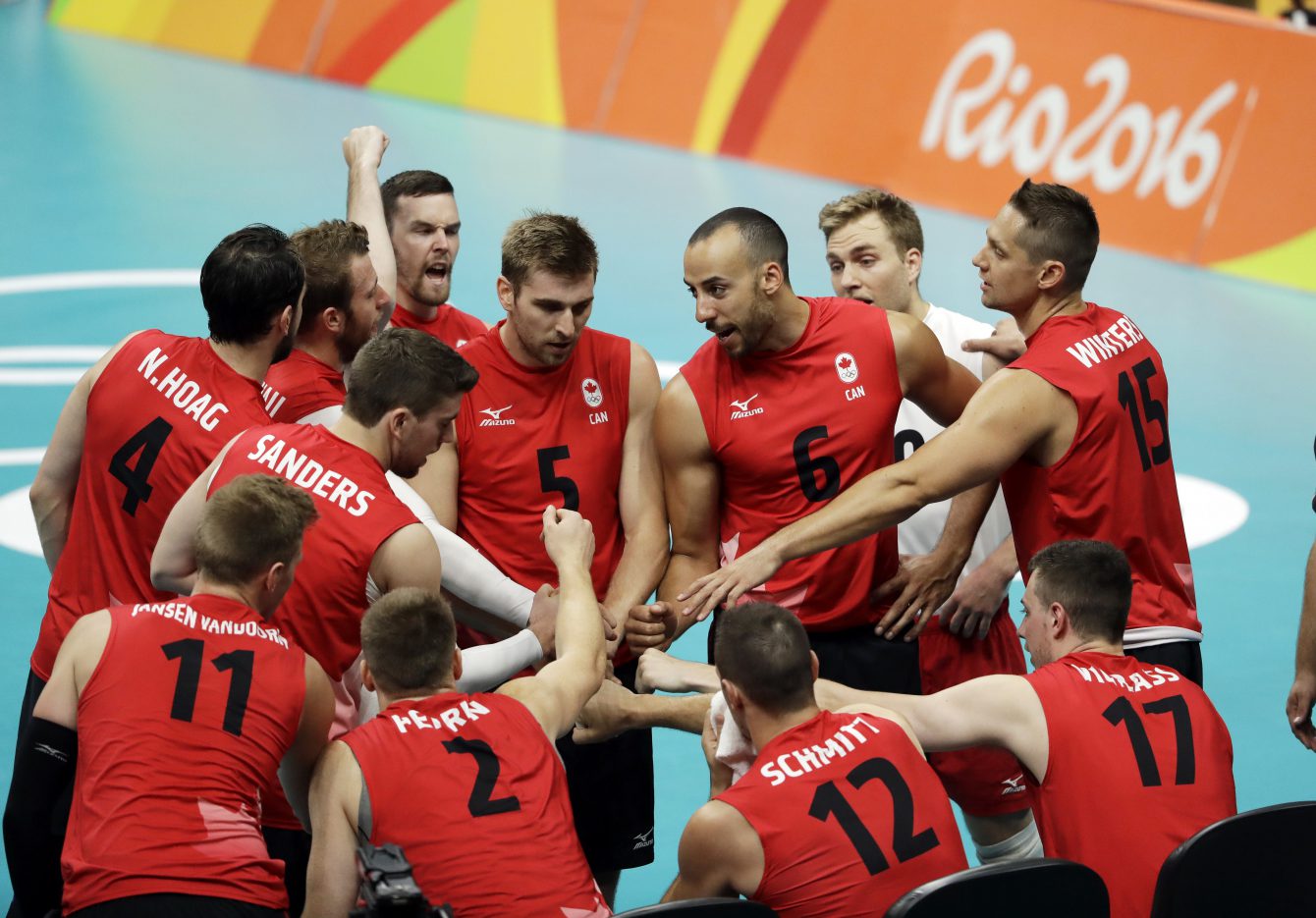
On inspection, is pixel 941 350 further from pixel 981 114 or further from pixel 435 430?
pixel 981 114

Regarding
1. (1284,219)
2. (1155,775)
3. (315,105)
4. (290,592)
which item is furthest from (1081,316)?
(315,105)

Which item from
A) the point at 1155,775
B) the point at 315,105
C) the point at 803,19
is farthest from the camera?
the point at 315,105

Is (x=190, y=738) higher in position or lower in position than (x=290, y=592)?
lower

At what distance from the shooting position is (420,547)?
4441mm

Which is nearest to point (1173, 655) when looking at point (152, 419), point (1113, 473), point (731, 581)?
point (1113, 473)

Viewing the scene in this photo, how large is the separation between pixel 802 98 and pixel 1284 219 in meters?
4.36

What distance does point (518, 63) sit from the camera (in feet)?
55.2

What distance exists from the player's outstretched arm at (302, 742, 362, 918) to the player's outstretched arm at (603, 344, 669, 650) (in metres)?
1.57

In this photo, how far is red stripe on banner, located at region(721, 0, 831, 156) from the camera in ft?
48.6

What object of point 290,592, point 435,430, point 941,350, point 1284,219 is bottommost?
point 290,592

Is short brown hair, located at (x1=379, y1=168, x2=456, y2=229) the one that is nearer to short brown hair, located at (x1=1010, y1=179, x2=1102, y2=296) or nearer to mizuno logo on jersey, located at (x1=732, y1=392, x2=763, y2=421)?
mizuno logo on jersey, located at (x1=732, y1=392, x2=763, y2=421)

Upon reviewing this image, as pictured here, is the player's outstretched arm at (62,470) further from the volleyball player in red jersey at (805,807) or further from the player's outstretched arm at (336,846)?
the volleyball player in red jersey at (805,807)

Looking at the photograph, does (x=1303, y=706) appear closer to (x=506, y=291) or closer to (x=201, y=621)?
(x=506, y=291)

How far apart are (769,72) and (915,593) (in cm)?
1036
